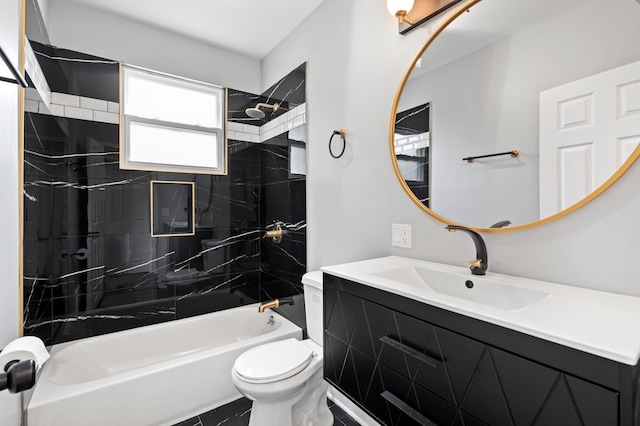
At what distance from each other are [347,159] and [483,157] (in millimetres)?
873

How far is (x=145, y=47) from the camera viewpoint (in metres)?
2.50

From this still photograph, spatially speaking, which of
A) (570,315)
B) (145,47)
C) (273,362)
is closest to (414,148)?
(570,315)

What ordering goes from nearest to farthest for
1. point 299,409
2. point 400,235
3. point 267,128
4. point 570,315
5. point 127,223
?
point 570,315 < point 400,235 < point 299,409 < point 127,223 < point 267,128

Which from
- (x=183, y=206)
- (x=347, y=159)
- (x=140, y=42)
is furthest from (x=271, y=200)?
(x=140, y=42)

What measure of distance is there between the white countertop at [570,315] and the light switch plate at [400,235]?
443mm

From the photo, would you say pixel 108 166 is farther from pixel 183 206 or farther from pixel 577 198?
pixel 577 198

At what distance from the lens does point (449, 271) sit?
1259 millimetres

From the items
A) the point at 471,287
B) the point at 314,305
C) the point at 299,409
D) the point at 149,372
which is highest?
the point at 471,287

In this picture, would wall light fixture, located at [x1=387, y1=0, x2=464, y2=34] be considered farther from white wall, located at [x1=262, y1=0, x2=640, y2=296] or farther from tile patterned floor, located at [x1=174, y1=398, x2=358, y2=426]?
tile patterned floor, located at [x1=174, y1=398, x2=358, y2=426]

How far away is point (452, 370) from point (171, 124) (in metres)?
2.80

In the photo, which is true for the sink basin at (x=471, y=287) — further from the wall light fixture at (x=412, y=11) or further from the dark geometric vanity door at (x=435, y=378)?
the wall light fixture at (x=412, y=11)

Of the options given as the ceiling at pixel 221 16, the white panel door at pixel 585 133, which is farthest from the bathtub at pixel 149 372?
the ceiling at pixel 221 16

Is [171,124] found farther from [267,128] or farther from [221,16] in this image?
[221,16]

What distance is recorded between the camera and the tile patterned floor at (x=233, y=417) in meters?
1.82
